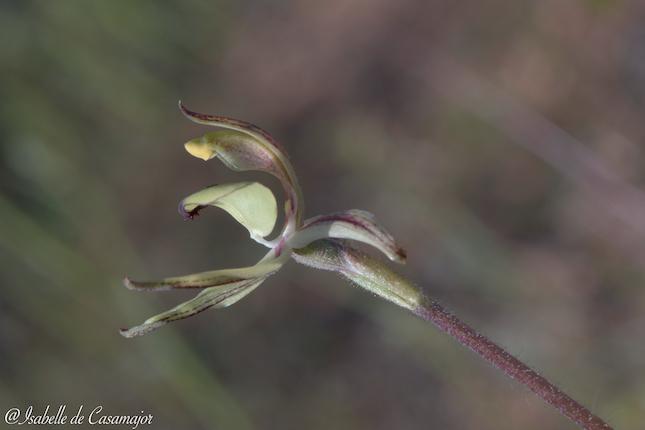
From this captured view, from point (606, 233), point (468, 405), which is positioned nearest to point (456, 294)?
point (468, 405)

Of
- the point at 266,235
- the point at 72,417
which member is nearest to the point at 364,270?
the point at 266,235

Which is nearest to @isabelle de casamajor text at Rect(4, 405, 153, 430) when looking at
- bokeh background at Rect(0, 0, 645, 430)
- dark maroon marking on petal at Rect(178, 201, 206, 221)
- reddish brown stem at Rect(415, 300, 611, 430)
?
bokeh background at Rect(0, 0, 645, 430)

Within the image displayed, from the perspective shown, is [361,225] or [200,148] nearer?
[361,225]

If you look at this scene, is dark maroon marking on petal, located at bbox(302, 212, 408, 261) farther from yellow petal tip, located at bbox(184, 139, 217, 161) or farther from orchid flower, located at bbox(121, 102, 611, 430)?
yellow petal tip, located at bbox(184, 139, 217, 161)

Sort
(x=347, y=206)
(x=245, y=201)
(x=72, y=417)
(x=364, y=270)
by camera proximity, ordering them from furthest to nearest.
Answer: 1. (x=347, y=206)
2. (x=72, y=417)
3. (x=245, y=201)
4. (x=364, y=270)

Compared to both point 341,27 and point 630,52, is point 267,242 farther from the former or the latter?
point 341,27

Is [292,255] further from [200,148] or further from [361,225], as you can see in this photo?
[200,148]
